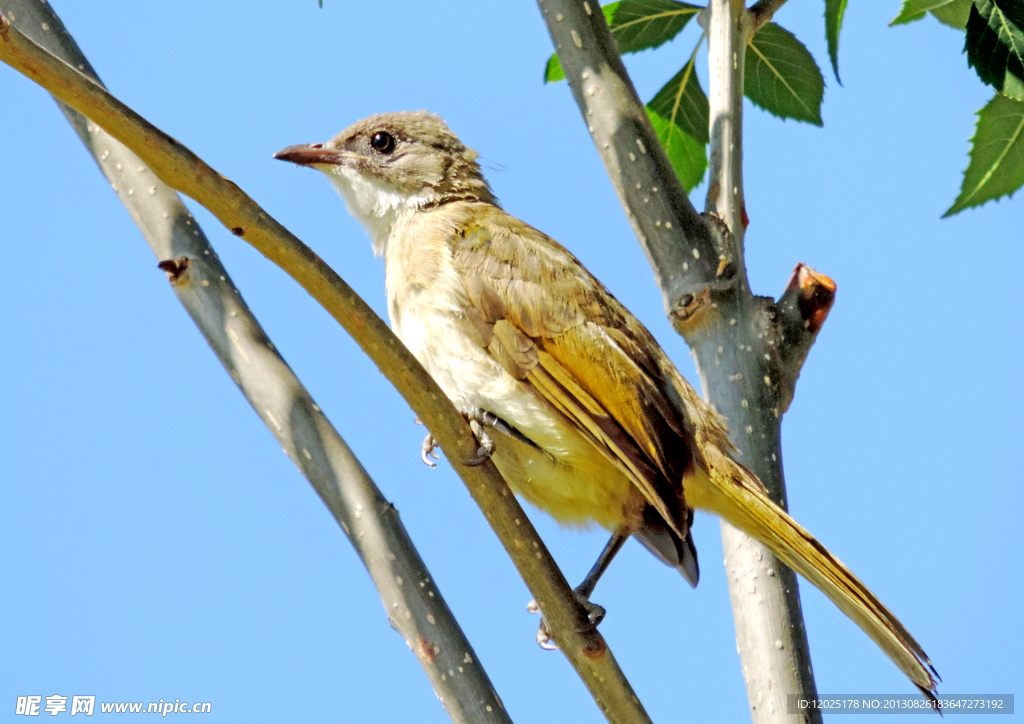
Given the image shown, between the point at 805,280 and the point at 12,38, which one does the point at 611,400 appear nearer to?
the point at 805,280

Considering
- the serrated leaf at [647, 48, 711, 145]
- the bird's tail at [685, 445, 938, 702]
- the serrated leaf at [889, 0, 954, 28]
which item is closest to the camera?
the bird's tail at [685, 445, 938, 702]

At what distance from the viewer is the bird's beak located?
15.0ft

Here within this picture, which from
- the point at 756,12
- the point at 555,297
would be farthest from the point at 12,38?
the point at 756,12

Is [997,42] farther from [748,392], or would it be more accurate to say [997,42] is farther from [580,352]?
[580,352]

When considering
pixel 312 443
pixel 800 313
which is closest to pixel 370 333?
pixel 312 443

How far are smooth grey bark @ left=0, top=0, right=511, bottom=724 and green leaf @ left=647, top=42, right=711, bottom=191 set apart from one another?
216 centimetres

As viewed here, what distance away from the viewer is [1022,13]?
132 inches

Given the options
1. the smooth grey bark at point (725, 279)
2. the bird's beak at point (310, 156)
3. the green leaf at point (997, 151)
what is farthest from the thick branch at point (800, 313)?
the bird's beak at point (310, 156)

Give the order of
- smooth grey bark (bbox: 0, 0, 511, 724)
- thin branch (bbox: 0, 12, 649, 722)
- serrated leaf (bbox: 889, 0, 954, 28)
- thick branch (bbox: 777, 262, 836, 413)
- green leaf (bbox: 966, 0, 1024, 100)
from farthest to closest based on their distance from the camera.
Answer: thick branch (bbox: 777, 262, 836, 413), serrated leaf (bbox: 889, 0, 954, 28), green leaf (bbox: 966, 0, 1024, 100), smooth grey bark (bbox: 0, 0, 511, 724), thin branch (bbox: 0, 12, 649, 722)

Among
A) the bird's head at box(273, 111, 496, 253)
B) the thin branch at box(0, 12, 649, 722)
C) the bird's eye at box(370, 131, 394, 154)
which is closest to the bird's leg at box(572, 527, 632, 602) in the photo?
the thin branch at box(0, 12, 649, 722)

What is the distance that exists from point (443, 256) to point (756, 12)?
157cm

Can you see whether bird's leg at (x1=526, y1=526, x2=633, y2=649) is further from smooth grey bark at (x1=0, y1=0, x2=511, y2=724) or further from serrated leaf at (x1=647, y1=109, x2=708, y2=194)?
serrated leaf at (x1=647, y1=109, x2=708, y2=194)

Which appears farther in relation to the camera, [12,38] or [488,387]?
[488,387]

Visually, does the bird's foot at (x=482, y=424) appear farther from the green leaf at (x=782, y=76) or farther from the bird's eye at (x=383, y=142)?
the green leaf at (x=782, y=76)
